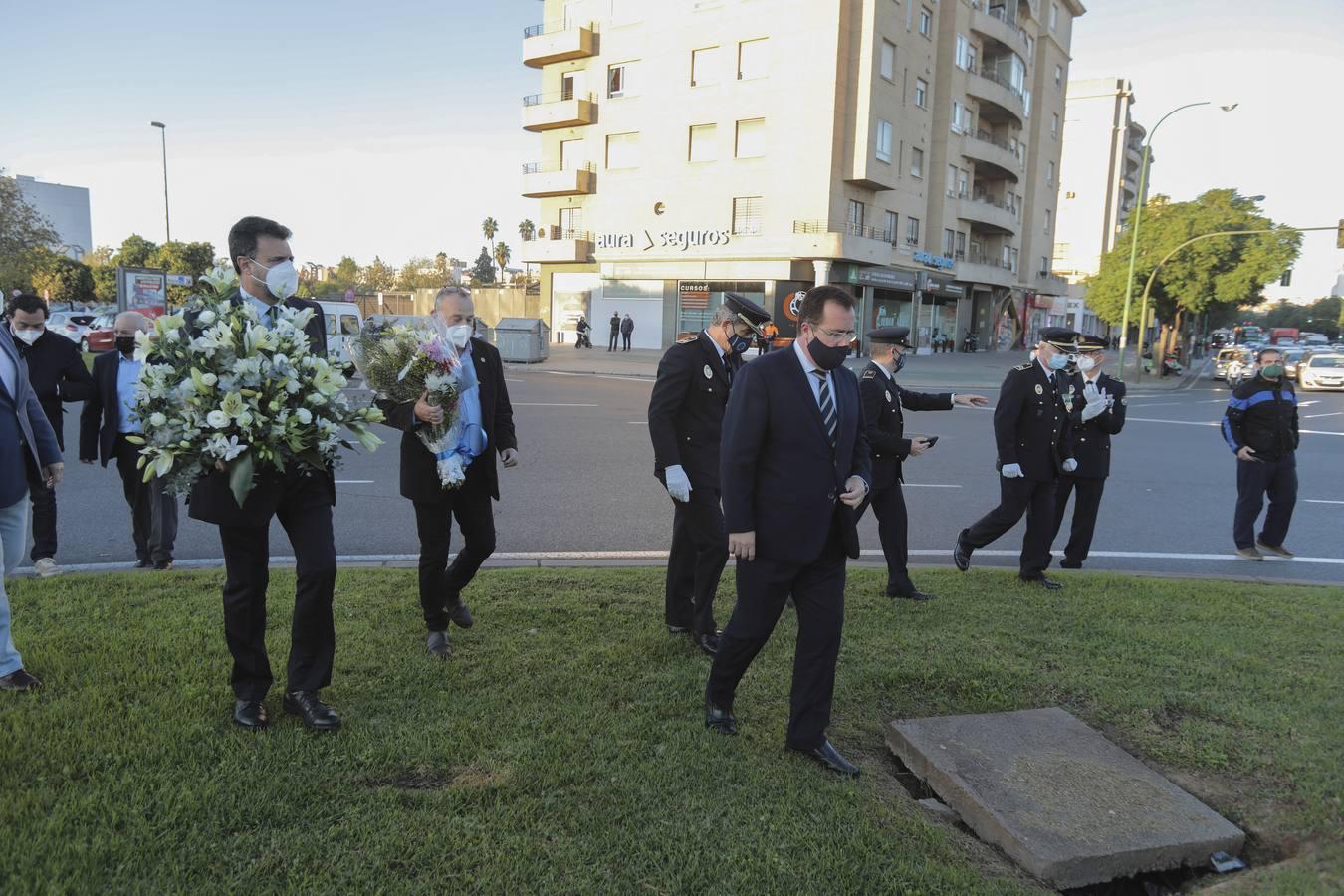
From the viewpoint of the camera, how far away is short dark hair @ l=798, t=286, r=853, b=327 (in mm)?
3684

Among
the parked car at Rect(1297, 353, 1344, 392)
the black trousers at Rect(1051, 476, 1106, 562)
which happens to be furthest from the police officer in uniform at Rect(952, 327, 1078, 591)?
the parked car at Rect(1297, 353, 1344, 392)

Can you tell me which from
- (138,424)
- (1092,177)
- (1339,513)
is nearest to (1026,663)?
(138,424)

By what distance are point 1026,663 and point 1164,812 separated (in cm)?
147

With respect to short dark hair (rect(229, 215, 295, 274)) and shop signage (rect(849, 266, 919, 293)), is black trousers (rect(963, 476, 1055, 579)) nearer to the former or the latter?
short dark hair (rect(229, 215, 295, 274))

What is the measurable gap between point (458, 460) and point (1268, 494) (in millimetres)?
7163

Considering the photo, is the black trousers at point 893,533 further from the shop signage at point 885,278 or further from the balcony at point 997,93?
the balcony at point 997,93

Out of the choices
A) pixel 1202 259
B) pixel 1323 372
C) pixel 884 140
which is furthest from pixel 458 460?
pixel 884 140

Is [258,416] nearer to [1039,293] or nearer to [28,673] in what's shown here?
[28,673]

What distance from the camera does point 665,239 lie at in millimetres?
39219

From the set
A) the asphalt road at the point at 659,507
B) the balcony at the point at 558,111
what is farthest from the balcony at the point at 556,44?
the asphalt road at the point at 659,507

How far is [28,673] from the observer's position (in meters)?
4.05

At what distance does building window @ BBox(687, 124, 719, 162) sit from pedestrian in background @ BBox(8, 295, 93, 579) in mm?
33990

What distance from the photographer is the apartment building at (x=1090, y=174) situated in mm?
77500

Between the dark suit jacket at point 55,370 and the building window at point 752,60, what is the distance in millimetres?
34519
